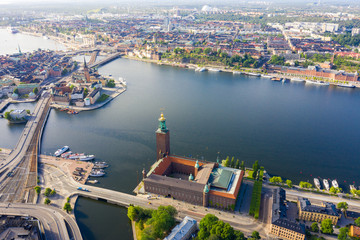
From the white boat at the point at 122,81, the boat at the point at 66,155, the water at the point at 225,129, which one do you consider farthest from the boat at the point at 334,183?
the white boat at the point at 122,81

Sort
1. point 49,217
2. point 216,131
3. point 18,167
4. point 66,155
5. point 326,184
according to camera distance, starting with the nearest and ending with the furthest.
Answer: point 49,217
point 326,184
point 18,167
point 66,155
point 216,131

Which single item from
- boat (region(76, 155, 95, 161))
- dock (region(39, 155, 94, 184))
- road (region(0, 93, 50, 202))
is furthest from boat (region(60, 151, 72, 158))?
road (region(0, 93, 50, 202))

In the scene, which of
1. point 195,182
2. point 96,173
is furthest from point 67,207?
point 195,182

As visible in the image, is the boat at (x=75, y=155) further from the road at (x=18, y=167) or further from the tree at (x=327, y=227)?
the tree at (x=327, y=227)

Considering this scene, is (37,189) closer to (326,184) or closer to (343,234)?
(343,234)

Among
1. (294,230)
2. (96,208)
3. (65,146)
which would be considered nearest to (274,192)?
(294,230)

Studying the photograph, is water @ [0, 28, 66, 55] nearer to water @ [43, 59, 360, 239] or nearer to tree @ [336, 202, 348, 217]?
water @ [43, 59, 360, 239]
